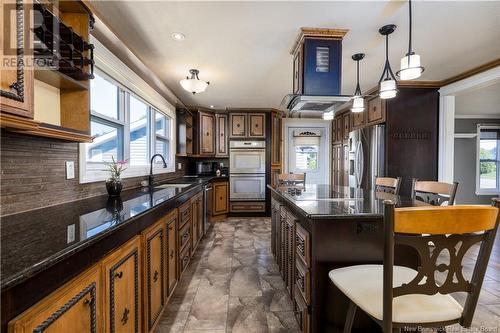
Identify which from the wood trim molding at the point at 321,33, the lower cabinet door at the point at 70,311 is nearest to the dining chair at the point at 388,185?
the wood trim molding at the point at 321,33

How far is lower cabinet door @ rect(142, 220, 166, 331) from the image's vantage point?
145cm

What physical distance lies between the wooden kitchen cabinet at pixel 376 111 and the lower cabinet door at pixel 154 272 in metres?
3.62

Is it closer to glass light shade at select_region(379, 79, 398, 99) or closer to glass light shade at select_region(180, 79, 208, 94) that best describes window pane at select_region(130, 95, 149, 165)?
glass light shade at select_region(180, 79, 208, 94)

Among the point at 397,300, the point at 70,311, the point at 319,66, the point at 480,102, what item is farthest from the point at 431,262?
the point at 480,102

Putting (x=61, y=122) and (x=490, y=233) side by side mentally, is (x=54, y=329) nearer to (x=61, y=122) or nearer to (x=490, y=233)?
(x=61, y=122)

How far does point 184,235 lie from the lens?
2.44 metres

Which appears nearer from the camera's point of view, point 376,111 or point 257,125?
point 376,111

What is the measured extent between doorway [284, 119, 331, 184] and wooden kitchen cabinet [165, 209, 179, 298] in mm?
4563

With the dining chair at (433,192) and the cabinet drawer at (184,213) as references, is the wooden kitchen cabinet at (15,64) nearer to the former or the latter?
the cabinet drawer at (184,213)

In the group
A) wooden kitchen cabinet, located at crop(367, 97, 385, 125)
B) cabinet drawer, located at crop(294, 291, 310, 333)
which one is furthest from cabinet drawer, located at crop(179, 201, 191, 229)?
wooden kitchen cabinet, located at crop(367, 97, 385, 125)

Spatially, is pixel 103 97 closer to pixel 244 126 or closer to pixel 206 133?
pixel 206 133

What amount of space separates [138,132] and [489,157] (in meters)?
7.43

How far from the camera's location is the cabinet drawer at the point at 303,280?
143cm

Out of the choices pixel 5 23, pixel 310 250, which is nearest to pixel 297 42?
pixel 310 250
